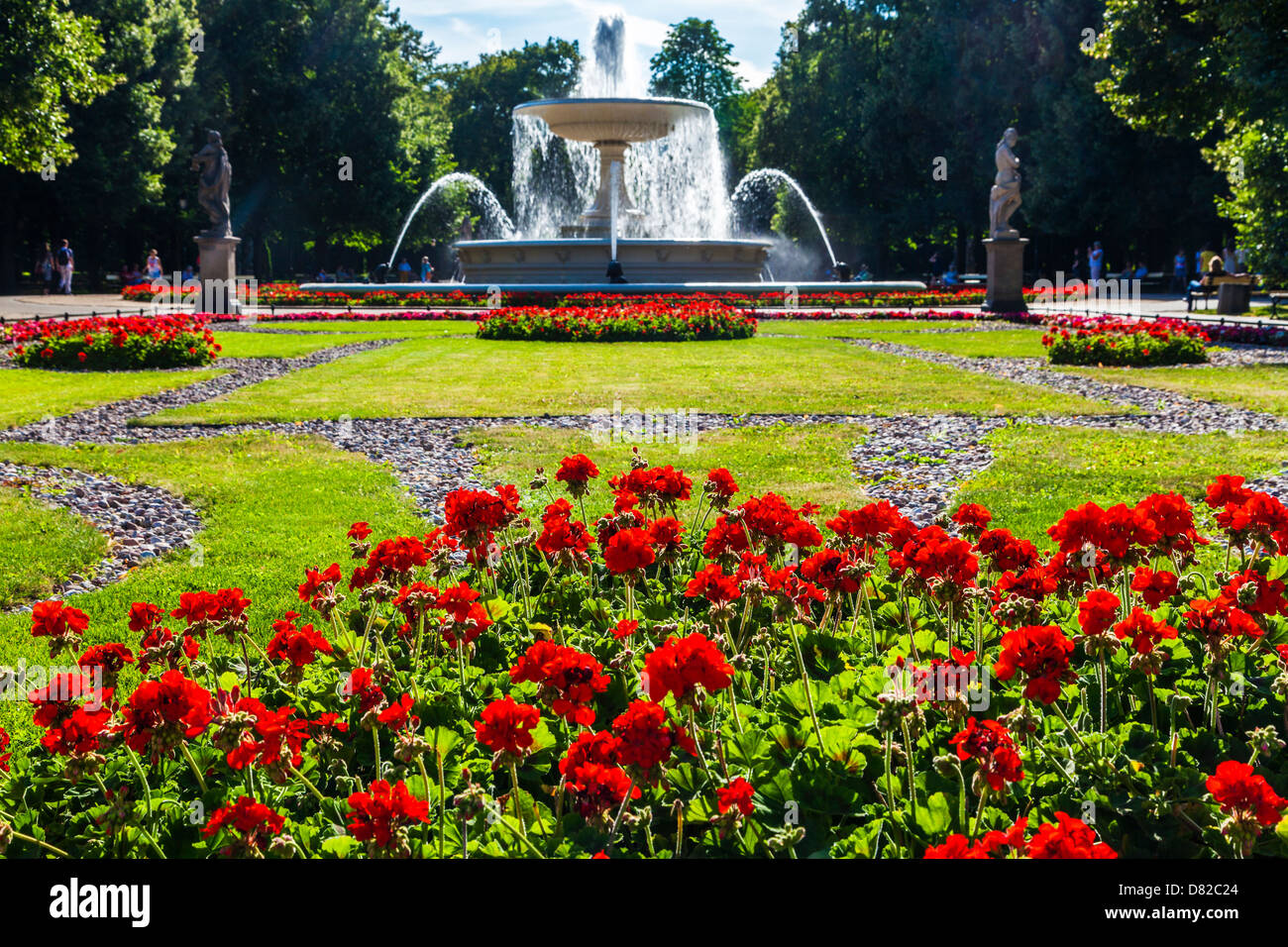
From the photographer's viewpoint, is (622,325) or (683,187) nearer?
(622,325)

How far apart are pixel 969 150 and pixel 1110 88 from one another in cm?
2469

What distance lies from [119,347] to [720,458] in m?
9.26

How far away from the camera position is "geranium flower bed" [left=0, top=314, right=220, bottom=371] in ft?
46.1

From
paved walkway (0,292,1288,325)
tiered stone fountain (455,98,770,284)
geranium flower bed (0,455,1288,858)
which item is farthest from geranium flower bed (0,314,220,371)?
tiered stone fountain (455,98,770,284)

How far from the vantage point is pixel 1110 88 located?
20.0 metres

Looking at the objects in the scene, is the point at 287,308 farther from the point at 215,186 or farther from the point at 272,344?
the point at 272,344

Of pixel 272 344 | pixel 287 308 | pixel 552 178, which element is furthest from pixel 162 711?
pixel 552 178

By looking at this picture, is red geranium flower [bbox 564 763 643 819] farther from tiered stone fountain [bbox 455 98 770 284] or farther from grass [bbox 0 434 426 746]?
tiered stone fountain [bbox 455 98 770 284]

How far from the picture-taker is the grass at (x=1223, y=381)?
1049 cm

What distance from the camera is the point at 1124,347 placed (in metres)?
14.1

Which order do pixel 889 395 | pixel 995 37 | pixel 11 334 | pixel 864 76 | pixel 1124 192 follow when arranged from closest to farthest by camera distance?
1. pixel 889 395
2. pixel 11 334
3. pixel 1124 192
4. pixel 995 37
5. pixel 864 76

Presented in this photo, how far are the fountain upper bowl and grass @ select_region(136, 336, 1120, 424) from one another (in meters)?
12.7
